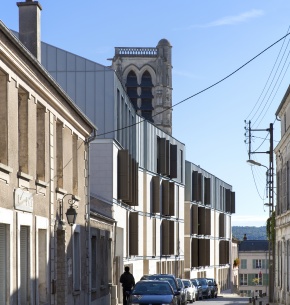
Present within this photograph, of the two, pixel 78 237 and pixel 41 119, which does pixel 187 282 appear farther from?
pixel 41 119

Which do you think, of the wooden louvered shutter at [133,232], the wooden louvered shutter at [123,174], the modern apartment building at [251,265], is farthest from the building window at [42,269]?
the modern apartment building at [251,265]

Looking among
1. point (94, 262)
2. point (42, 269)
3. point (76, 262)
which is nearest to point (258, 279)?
point (94, 262)

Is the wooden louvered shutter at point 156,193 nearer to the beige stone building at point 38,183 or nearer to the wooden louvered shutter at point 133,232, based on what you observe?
the wooden louvered shutter at point 133,232

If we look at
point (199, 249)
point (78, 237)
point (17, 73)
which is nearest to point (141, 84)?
point (199, 249)

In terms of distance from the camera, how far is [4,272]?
67.8 feet

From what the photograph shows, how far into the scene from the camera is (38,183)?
952 inches

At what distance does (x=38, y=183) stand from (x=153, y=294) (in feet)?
27.7

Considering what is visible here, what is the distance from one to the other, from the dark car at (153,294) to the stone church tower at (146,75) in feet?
360

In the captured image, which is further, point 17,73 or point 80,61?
point 80,61

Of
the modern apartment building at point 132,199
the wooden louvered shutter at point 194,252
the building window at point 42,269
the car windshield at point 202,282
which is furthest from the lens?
the wooden louvered shutter at point 194,252

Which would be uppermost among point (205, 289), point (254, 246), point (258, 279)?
point (205, 289)

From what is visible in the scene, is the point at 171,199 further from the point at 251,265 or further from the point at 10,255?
the point at 251,265

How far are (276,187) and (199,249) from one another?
33152mm

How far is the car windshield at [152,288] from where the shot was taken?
3131cm
